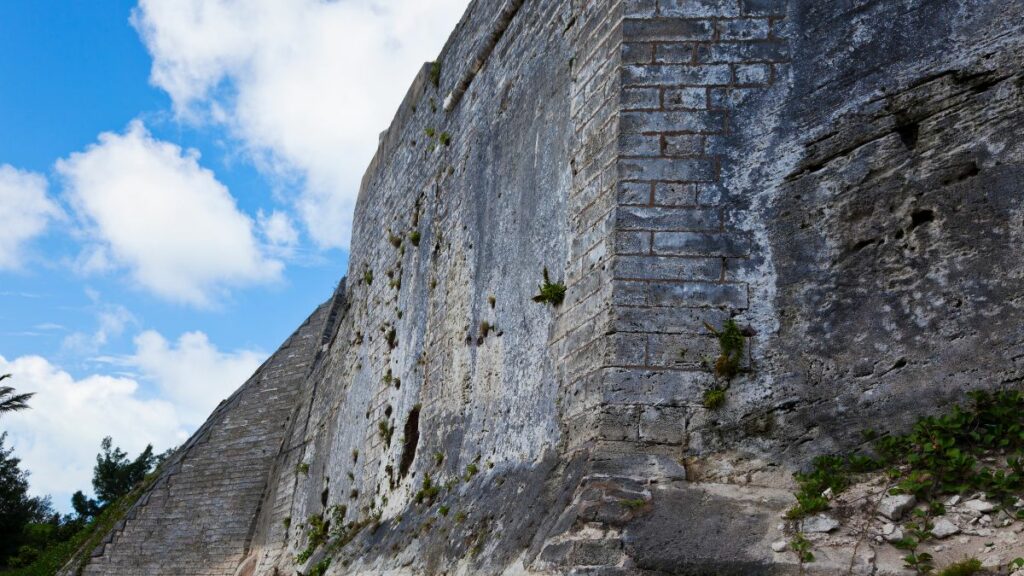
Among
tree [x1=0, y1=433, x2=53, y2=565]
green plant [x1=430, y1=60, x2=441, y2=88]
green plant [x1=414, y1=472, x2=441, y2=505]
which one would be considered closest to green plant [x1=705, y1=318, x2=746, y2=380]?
green plant [x1=414, y1=472, x2=441, y2=505]

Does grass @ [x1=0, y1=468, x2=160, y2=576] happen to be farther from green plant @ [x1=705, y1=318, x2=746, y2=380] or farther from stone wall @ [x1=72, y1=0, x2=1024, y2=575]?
green plant @ [x1=705, y1=318, x2=746, y2=380]

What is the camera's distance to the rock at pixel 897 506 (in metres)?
4.15

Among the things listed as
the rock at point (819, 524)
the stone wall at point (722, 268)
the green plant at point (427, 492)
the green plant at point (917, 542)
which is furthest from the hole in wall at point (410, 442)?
the green plant at point (917, 542)

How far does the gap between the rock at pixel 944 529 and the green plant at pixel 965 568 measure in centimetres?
19

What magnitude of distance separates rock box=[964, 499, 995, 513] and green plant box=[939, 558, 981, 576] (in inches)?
11.2

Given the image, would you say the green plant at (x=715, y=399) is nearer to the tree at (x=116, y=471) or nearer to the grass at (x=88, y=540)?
the grass at (x=88, y=540)

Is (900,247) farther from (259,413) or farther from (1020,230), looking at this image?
(259,413)

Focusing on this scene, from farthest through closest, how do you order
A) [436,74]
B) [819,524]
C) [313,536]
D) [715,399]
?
1. [313,536]
2. [436,74]
3. [715,399]
4. [819,524]

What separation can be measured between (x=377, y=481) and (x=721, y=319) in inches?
187

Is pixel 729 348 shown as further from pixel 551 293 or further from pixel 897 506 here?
pixel 551 293

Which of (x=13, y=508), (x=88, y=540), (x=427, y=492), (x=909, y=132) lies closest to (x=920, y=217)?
(x=909, y=132)

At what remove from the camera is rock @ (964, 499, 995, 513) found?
4.00 meters

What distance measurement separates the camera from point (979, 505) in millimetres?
4031

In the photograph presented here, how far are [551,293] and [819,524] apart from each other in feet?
7.00
